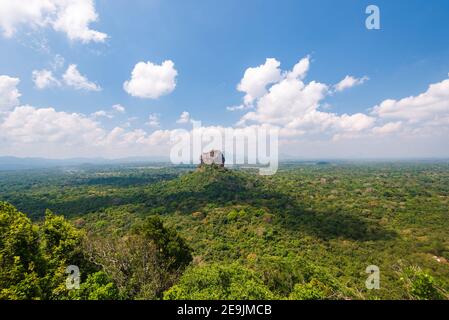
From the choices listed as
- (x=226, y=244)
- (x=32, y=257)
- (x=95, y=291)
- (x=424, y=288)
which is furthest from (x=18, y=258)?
(x=226, y=244)

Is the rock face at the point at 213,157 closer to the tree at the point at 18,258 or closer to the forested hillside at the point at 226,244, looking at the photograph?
the forested hillside at the point at 226,244

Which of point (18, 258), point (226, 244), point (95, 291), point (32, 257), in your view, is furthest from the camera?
point (226, 244)

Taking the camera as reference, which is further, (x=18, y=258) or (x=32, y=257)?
(x=32, y=257)

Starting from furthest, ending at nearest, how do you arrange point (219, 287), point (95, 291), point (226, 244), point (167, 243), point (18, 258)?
point (226, 244) → point (167, 243) → point (219, 287) → point (95, 291) → point (18, 258)

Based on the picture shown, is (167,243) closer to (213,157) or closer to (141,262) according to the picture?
(141,262)

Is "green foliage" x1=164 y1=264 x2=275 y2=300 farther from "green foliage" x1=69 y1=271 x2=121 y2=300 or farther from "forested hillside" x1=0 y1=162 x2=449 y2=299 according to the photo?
"green foliage" x1=69 y1=271 x2=121 y2=300
